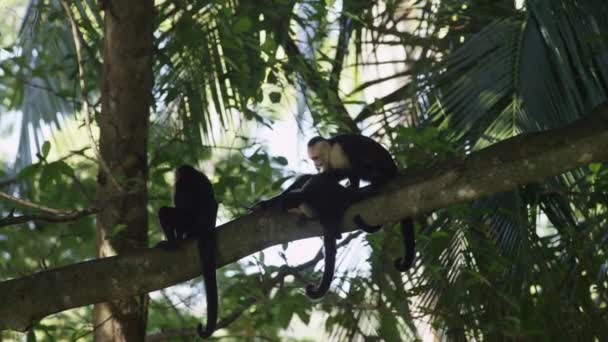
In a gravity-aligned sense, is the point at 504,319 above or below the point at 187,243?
below

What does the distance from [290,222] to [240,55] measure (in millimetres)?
1616

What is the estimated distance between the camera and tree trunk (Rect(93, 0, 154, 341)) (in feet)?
17.6

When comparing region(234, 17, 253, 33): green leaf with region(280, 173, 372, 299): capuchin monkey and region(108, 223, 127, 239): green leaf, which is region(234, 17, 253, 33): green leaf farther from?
region(108, 223, 127, 239): green leaf

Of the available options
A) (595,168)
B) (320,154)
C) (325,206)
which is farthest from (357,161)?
(595,168)

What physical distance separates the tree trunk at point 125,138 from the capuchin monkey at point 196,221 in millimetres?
195

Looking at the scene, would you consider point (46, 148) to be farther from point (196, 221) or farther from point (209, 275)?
point (209, 275)

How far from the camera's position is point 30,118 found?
27.2 feet

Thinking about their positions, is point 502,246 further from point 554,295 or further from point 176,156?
point 176,156

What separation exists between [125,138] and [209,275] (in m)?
1.15

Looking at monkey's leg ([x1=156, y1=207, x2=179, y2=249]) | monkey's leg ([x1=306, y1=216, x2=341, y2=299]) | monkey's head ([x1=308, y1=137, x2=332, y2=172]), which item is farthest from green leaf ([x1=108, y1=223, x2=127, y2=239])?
monkey's head ([x1=308, y1=137, x2=332, y2=172])

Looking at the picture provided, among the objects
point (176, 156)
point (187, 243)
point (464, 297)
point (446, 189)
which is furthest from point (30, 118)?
point (446, 189)

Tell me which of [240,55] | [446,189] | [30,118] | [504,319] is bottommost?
[504,319]

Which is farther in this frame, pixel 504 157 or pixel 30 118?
pixel 30 118

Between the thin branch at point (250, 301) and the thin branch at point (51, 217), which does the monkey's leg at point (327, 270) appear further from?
the thin branch at point (51, 217)
